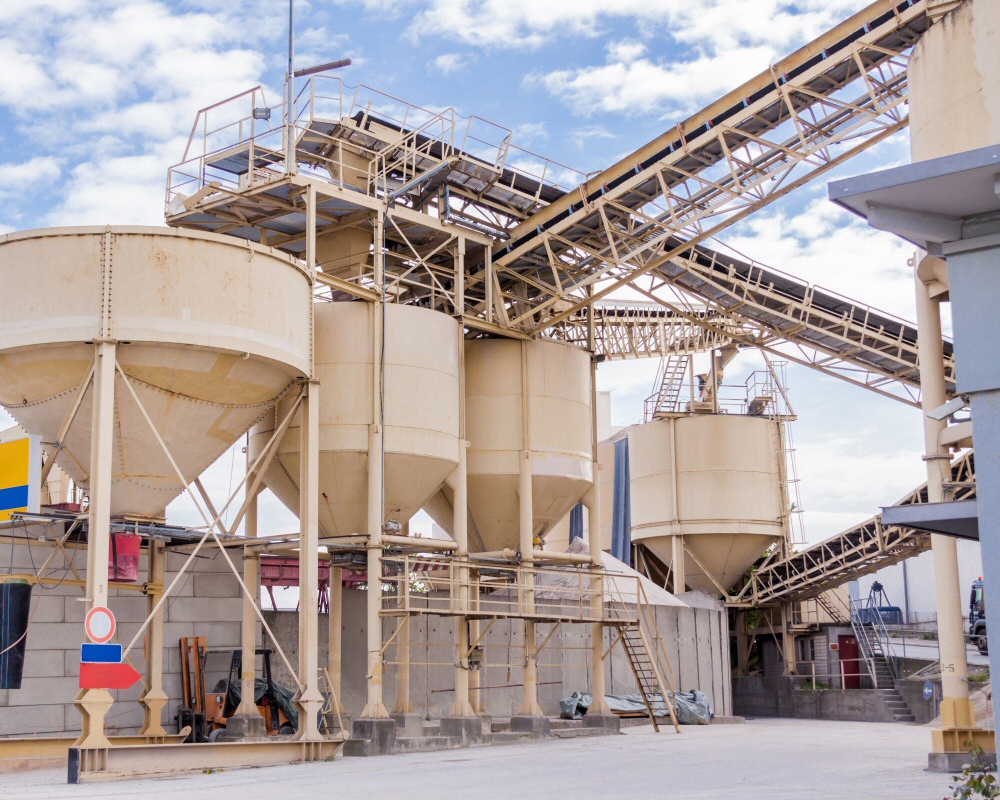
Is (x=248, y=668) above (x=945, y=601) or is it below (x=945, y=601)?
below

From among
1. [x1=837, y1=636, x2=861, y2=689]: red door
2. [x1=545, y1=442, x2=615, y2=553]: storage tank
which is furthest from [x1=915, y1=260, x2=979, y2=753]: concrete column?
[x1=545, y1=442, x2=615, y2=553]: storage tank

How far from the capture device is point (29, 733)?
1947cm

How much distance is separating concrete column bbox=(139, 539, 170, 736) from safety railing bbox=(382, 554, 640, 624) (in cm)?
391

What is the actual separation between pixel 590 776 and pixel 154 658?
883cm

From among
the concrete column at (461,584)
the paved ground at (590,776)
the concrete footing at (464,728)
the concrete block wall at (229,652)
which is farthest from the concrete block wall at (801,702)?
the concrete footing at (464,728)

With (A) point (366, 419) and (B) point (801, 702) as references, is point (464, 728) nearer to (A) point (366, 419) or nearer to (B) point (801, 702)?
(A) point (366, 419)

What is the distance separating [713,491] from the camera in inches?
1398

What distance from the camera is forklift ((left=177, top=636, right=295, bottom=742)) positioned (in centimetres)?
2120

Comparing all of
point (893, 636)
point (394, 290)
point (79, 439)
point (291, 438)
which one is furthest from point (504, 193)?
point (893, 636)

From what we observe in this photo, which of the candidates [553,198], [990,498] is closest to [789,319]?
[553,198]

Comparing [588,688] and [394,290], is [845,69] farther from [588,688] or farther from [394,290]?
[588,688]

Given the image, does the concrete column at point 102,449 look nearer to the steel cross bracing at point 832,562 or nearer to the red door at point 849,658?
the steel cross bracing at point 832,562

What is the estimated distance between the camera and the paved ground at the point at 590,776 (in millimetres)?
13133

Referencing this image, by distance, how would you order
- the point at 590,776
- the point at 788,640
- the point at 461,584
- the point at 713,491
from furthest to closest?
the point at 788,640 < the point at 713,491 < the point at 461,584 < the point at 590,776
